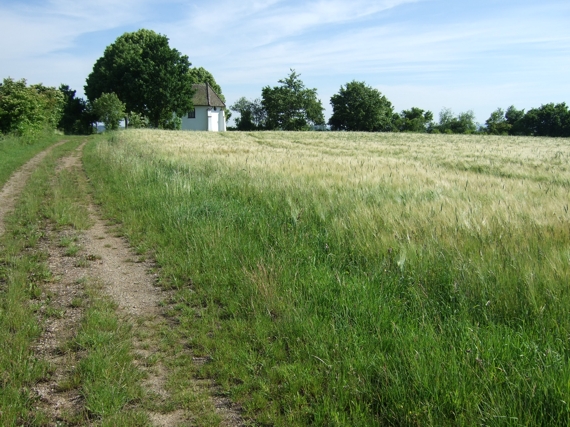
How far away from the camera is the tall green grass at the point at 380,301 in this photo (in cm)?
301

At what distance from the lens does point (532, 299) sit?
3775 mm

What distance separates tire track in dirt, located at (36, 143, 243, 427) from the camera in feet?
10.8

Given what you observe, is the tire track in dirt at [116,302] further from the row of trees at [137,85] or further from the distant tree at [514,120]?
the distant tree at [514,120]

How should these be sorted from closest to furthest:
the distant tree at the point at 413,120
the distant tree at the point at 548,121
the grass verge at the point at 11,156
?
the grass verge at the point at 11,156, the distant tree at the point at 548,121, the distant tree at the point at 413,120

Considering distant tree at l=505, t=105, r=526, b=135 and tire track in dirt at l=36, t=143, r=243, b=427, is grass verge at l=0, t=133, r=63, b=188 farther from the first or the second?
distant tree at l=505, t=105, r=526, b=135

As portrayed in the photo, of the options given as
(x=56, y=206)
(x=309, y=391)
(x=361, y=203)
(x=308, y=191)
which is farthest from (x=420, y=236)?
(x=56, y=206)

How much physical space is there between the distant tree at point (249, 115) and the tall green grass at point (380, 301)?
313 ft

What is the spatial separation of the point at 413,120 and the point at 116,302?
115 m

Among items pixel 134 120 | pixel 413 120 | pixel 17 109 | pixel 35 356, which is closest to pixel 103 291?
pixel 35 356

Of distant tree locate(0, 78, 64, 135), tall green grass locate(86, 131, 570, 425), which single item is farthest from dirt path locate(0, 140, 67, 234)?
distant tree locate(0, 78, 64, 135)

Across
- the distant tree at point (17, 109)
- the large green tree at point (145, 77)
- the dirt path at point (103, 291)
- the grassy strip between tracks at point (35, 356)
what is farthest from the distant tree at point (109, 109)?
the grassy strip between tracks at point (35, 356)

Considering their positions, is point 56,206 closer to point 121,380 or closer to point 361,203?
point 361,203

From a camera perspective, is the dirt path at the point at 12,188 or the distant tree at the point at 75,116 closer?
the dirt path at the point at 12,188

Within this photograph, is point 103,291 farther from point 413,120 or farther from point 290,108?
point 413,120
